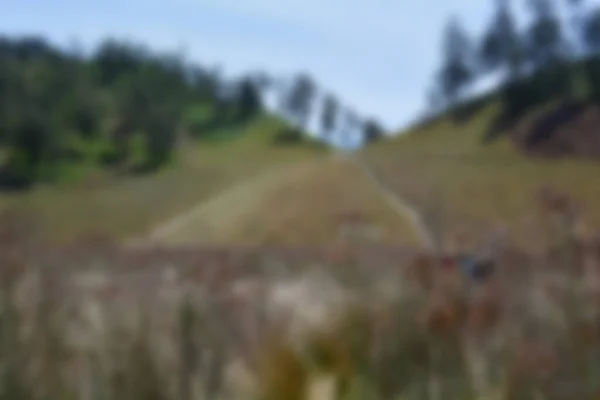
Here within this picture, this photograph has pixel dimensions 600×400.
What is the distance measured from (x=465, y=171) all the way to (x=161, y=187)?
18.0 metres

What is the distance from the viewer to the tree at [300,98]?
95.3 meters

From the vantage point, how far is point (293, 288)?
6.55 metres

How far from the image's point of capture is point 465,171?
2116 inches

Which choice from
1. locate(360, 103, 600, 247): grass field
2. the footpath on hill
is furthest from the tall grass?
the footpath on hill

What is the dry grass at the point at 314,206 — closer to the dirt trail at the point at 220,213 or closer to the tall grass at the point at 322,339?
the dirt trail at the point at 220,213

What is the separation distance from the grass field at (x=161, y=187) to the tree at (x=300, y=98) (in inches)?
126

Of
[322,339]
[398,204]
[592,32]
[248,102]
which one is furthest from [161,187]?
[322,339]

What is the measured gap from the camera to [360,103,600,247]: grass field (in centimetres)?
4128

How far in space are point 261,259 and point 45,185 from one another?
193 feet

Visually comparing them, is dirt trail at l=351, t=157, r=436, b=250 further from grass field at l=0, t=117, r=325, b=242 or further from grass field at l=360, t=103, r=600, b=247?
grass field at l=0, t=117, r=325, b=242

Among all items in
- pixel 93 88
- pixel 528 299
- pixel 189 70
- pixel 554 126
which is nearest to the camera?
pixel 528 299

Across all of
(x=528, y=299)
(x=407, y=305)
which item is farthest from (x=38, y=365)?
(x=528, y=299)

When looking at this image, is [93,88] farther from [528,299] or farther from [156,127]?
[528,299]

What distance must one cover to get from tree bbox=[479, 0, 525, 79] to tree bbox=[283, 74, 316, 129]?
770 inches
